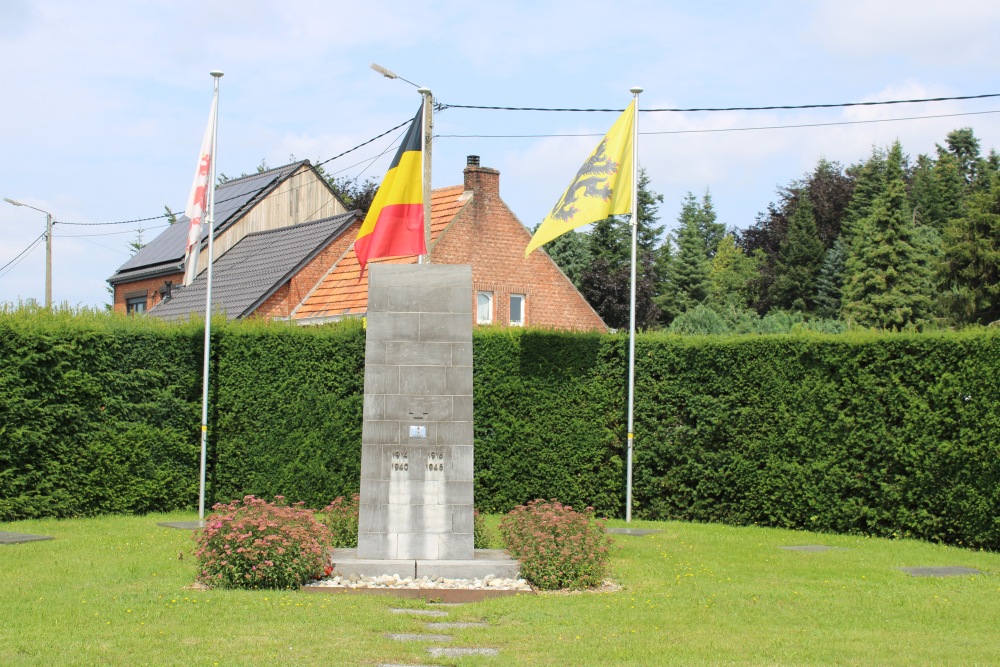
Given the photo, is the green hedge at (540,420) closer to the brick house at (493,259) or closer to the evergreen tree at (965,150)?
the brick house at (493,259)

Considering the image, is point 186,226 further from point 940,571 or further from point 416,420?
point 940,571

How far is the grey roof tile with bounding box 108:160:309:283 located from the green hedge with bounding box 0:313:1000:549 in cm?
1631

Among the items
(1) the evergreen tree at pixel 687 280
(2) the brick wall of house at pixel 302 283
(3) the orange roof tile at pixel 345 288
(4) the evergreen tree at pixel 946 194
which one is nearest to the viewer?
(3) the orange roof tile at pixel 345 288

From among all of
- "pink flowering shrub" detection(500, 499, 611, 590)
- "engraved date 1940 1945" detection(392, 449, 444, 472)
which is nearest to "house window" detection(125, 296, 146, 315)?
"engraved date 1940 1945" detection(392, 449, 444, 472)

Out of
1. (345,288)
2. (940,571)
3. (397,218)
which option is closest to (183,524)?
(397,218)

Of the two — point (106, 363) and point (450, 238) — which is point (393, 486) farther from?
point (450, 238)

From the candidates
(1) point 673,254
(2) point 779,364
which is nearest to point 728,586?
(2) point 779,364

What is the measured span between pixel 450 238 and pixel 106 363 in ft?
47.8

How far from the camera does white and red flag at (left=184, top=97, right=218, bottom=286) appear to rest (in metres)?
17.4

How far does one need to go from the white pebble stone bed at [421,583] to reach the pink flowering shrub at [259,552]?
0.26m

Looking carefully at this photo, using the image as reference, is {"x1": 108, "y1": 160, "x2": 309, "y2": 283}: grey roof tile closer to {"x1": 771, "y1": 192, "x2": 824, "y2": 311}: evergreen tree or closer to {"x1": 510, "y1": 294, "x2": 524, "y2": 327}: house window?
{"x1": 510, "y1": 294, "x2": 524, "y2": 327}: house window

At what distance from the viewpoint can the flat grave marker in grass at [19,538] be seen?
14625 mm

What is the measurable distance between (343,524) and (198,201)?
21.6 ft

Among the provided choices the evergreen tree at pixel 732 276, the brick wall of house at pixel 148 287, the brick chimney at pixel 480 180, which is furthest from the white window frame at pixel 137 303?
the evergreen tree at pixel 732 276
